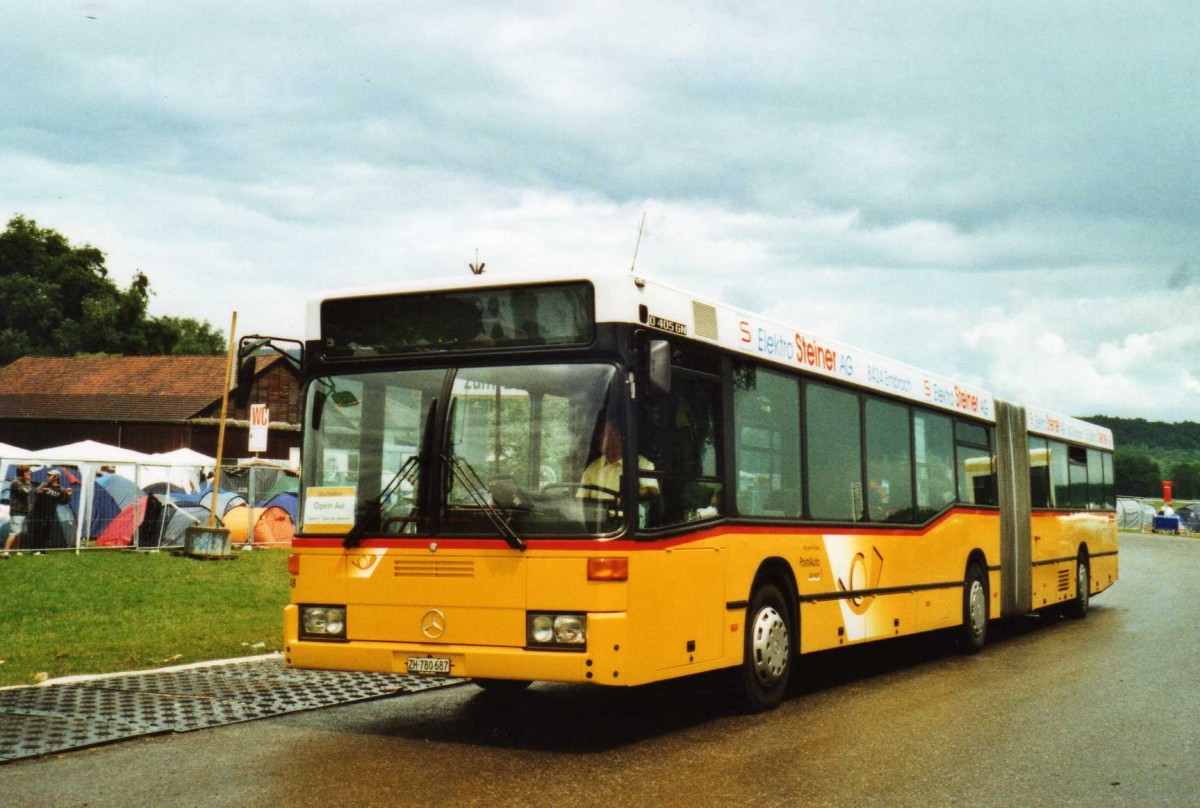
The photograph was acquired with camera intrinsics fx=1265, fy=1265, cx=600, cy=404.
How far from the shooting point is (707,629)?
346 inches

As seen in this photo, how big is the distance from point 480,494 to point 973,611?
340 inches

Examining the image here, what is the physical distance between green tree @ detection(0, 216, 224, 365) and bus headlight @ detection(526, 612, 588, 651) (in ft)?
312

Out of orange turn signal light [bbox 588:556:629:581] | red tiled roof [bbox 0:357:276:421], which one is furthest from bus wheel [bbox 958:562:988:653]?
red tiled roof [bbox 0:357:276:421]

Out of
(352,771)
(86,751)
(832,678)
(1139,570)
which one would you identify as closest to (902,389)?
(832,678)

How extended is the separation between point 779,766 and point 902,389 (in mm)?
6517

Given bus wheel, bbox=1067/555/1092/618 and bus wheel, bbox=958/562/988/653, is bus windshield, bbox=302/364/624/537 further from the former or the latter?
bus wheel, bbox=1067/555/1092/618

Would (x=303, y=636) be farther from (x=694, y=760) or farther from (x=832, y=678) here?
(x=832, y=678)

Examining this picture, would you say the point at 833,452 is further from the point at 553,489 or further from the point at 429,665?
the point at 429,665

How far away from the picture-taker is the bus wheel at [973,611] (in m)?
14.5

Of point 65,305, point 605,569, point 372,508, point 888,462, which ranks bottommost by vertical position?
point 605,569

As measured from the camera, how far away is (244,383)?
8.44 meters

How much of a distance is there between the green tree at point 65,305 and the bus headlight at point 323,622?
93.8m

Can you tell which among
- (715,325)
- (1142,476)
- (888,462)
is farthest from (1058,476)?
(1142,476)

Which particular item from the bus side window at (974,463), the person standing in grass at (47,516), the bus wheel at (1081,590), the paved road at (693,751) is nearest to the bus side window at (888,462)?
the paved road at (693,751)
